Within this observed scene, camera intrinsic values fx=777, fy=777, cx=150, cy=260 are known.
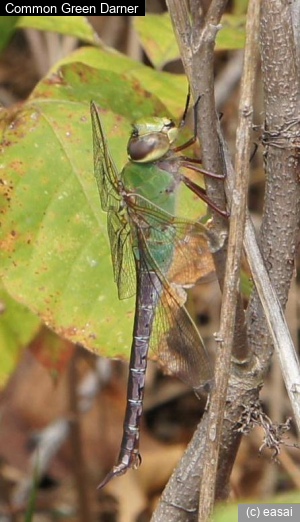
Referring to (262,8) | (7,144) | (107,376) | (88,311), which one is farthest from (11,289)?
(107,376)

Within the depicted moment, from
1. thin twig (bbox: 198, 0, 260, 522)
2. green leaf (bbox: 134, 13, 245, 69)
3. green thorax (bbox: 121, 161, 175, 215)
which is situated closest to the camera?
thin twig (bbox: 198, 0, 260, 522)

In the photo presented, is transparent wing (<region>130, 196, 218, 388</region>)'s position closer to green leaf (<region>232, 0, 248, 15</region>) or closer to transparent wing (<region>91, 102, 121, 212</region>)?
transparent wing (<region>91, 102, 121, 212</region>)

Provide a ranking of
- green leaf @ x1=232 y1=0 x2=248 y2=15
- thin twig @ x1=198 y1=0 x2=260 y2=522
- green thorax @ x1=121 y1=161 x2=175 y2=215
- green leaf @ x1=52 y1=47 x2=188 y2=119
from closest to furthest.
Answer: thin twig @ x1=198 y1=0 x2=260 y2=522, green thorax @ x1=121 y1=161 x2=175 y2=215, green leaf @ x1=52 y1=47 x2=188 y2=119, green leaf @ x1=232 y1=0 x2=248 y2=15

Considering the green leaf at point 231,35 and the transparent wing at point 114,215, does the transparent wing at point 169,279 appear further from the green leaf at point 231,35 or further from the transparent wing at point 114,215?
the green leaf at point 231,35

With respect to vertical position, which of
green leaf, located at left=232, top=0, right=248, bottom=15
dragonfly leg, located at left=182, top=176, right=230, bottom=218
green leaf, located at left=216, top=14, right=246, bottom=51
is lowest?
dragonfly leg, located at left=182, top=176, right=230, bottom=218

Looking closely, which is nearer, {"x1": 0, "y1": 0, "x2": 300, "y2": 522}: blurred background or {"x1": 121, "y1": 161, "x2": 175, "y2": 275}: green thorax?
{"x1": 121, "y1": 161, "x2": 175, "y2": 275}: green thorax

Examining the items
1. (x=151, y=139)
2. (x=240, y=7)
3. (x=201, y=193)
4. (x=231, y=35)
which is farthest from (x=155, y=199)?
(x=240, y=7)

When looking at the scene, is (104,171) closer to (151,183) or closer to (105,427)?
(151,183)

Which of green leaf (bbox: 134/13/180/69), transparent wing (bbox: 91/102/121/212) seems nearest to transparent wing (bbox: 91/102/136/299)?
transparent wing (bbox: 91/102/121/212)
